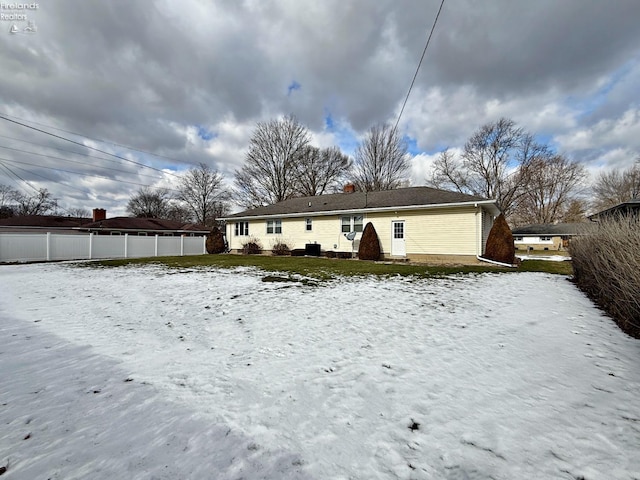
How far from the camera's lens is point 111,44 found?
12.3m

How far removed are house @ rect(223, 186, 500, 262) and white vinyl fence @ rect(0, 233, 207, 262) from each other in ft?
18.6

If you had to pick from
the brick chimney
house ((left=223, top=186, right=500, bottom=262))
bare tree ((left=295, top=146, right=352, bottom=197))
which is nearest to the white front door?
house ((left=223, top=186, right=500, bottom=262))

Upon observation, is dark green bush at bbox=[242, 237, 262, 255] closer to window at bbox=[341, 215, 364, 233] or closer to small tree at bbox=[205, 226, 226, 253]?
small tree at bbox=[205, 226, 226, 253]

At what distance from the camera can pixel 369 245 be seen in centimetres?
1511

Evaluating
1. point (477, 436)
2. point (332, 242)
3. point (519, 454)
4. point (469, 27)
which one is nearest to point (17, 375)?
point (477, 436)

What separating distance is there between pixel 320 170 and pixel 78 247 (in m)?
23.7

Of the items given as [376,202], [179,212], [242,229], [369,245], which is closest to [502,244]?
[369,245]

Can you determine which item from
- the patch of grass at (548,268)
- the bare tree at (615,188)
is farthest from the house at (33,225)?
the bare tree at (615,188)

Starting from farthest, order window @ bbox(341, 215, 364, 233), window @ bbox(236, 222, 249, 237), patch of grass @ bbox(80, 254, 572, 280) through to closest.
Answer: window @ bbox(236, 222, 249, 237) → window @ bbox(341, 215, 364, 233) → patch of grass @ bbox(80, 254, 572, 280)

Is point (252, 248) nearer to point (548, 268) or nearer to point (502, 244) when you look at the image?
point (502, 244)

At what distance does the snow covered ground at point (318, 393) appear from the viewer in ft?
5.77

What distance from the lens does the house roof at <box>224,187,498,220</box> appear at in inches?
552

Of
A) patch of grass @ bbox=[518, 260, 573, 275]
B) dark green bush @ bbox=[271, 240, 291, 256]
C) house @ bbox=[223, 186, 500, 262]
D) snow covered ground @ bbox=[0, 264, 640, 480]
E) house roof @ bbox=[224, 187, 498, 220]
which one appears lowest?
snow covered ground @ bbox=[0, 264, 640, 480]

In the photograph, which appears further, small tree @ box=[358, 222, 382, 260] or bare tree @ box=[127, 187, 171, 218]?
bare tree @ box=[127, 187, 171, 218]
